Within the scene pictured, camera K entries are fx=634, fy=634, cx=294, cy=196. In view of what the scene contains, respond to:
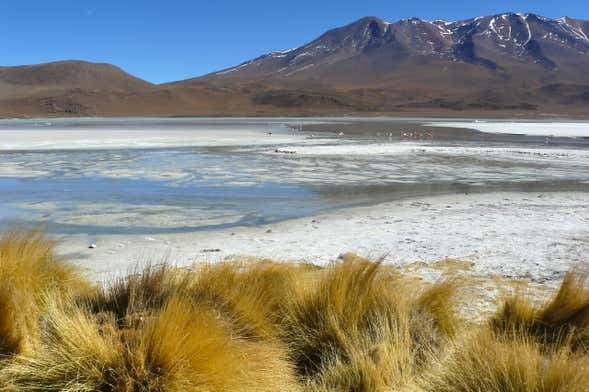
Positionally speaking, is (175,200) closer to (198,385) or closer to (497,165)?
(198,385)

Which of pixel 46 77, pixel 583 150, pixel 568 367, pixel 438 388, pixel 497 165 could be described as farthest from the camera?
pixel 46 77

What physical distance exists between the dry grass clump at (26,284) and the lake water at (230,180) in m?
3.69

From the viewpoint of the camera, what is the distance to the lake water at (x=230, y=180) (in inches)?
378

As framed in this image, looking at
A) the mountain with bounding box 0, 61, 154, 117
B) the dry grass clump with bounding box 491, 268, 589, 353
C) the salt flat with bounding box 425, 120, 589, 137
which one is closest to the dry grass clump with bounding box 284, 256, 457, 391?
the dry grass clump with bounding box 491, 268, 589, 353

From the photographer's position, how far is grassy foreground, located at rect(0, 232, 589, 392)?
3.12 meters

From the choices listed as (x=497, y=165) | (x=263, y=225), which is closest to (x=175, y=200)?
(x=263, y=225)

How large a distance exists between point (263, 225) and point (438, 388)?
5798 mm

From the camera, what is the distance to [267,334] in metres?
3.95

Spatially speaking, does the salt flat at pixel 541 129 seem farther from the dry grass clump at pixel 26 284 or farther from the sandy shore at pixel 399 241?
the dry grass clump at pixel 26 284

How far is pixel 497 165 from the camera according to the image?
17688mm

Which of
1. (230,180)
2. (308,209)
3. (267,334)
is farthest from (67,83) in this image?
(267,334)

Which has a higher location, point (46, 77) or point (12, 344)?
point (46, 77)

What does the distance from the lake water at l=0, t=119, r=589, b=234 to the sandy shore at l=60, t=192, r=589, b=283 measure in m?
0.75

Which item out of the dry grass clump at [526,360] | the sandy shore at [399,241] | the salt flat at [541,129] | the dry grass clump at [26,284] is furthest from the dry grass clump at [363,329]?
the salt flat at [541,129]
